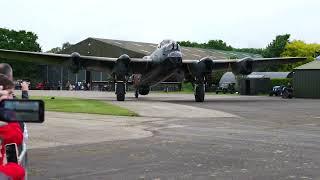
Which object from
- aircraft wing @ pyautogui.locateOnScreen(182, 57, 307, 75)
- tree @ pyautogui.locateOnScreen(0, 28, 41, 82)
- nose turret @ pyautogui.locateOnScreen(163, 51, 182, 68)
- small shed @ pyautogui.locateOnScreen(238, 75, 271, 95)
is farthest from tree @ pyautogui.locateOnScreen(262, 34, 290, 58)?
nose turret @ pyautogui.locateOnScreen(163, 51, 182, 68)

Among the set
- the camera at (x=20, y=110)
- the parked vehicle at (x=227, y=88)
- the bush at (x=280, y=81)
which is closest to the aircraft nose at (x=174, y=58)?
the bush at (x=280, y=81)

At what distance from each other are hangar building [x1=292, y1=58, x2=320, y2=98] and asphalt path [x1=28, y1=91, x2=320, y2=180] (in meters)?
33.4

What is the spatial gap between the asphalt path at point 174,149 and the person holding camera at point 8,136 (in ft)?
16.4

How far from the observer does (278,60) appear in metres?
42.0

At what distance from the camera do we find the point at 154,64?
3784cm

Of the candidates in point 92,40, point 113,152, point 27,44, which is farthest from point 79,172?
point 27,44

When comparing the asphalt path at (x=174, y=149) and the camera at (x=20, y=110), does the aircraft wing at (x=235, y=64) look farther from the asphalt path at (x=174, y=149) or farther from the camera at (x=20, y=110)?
the camera at (x=20, y=110)

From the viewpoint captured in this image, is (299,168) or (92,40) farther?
(92,40)

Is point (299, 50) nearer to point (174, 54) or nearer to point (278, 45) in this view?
point (278, 45)

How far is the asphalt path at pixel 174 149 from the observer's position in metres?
8.88

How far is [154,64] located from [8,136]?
3443 cm

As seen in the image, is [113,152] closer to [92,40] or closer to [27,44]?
[92,40]

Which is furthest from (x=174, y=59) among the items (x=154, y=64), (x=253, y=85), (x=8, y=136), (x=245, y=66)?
(x=8, y=136)

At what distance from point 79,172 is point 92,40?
96.7m
